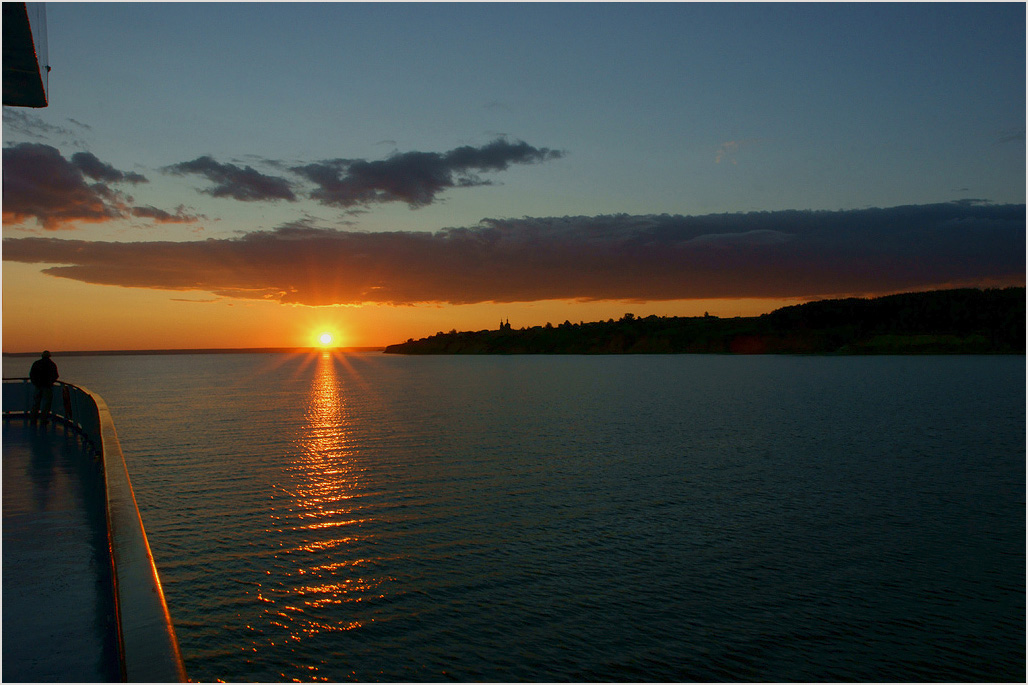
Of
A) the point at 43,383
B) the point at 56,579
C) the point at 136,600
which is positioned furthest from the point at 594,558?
the point at 43,383

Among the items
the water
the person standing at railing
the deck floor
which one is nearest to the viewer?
the deck floor

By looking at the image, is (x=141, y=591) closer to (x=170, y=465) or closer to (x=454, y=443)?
(x=170, y=465)

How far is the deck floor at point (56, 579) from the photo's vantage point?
19.9 feet

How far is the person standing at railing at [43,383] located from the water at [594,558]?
3.53m

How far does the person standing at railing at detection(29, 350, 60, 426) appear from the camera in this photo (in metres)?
19.0

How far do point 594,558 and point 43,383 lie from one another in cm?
1651

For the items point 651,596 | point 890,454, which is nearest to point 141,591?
point 651,596

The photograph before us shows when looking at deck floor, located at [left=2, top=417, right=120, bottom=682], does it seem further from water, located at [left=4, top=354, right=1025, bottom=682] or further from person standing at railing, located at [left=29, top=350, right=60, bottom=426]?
person standing at railing, located at [left=29, top=350, right=60, bottom=426]

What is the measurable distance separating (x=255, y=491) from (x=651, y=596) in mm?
13005

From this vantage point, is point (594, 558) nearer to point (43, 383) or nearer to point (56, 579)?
point (56, 579)

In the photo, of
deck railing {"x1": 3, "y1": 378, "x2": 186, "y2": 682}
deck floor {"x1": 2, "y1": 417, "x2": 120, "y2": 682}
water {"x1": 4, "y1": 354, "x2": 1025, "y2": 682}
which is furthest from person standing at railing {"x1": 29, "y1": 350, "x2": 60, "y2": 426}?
deck railing {"x1": 3, "y1": 378, "x2": 186, "y2": 682}

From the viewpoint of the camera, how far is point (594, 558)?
43.7 ft

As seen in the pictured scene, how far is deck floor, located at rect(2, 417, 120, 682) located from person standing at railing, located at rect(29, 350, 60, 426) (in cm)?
586

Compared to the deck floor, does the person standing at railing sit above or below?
above
